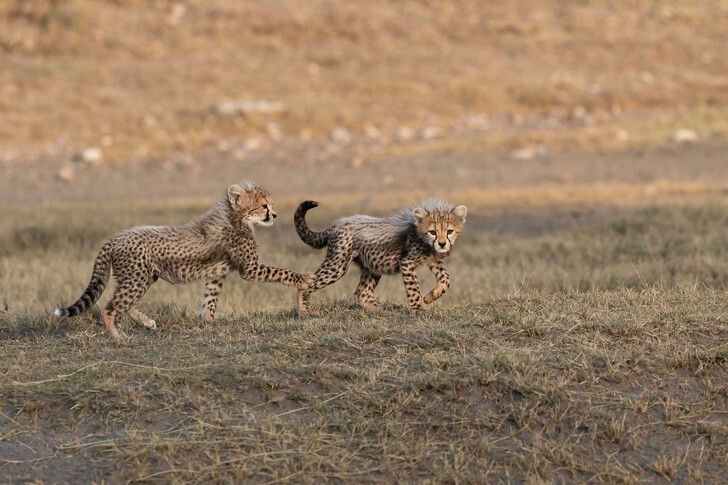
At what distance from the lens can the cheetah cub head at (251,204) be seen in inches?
306

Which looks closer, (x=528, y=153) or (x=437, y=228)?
(x=437, y=228)

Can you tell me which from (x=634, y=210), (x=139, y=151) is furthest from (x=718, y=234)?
(x=139, y=151)

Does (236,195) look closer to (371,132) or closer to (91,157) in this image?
(91,157)

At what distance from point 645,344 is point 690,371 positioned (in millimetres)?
336

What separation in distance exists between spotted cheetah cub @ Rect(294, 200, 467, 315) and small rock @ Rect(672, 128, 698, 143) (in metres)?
14.7

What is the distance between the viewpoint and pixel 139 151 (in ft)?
71.9

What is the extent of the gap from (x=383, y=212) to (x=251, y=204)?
302 inches

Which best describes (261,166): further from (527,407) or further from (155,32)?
(527,407)

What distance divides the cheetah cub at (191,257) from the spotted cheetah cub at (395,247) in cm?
25

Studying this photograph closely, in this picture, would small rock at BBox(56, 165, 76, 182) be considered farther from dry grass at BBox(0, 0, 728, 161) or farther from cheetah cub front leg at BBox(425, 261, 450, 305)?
cheetah cub front leg at BBox(425, 261, 450, 305)

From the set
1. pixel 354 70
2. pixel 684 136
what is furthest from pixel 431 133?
pixel 684 136

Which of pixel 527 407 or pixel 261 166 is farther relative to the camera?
pixel 261 166

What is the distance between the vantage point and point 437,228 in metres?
7.34

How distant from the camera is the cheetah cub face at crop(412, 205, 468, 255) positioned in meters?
7.30
